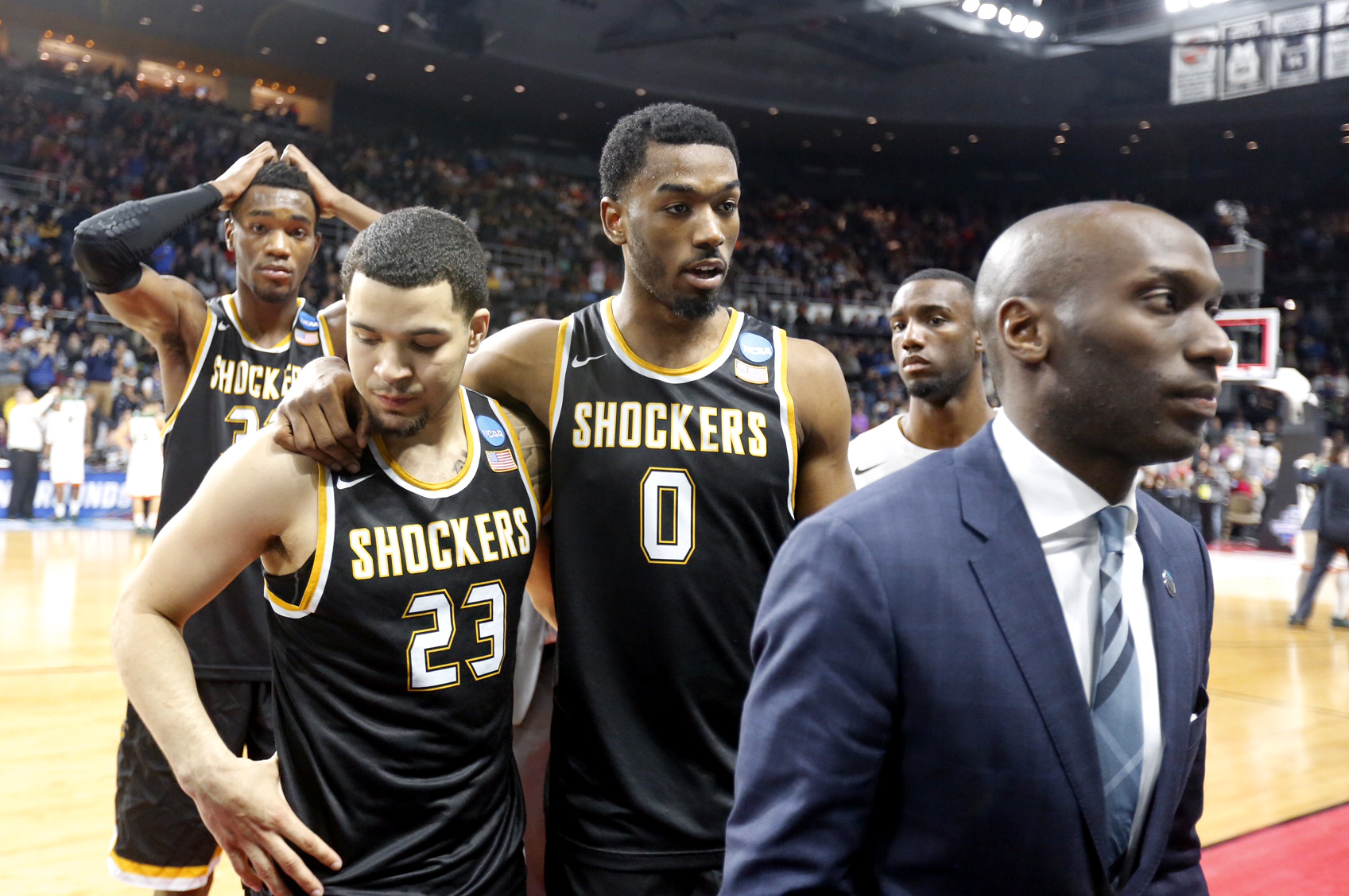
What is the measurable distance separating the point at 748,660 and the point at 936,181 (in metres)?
26.5

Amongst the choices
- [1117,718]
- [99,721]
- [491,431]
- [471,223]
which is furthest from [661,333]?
[471,223]

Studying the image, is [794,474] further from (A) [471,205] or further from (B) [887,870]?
(A) [471,205]

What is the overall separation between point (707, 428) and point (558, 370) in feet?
1.13

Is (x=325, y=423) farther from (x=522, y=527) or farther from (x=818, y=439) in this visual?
(x=818, y=439)

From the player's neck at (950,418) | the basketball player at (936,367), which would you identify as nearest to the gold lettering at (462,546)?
the basketball player at (936,367)

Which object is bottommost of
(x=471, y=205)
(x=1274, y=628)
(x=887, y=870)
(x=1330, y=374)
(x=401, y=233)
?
(x=1274, y=628)

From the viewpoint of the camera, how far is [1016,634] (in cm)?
115

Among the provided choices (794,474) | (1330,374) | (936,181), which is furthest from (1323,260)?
(794,474)

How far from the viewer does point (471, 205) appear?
21.8 m

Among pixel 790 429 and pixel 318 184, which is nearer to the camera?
pixel 790 429

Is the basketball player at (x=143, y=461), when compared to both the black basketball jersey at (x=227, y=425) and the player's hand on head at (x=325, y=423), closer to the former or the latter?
the black basketball jersey at (x=227, y=425)

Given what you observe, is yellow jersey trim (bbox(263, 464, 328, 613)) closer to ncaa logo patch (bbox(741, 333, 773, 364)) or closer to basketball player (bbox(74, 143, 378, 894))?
ncaa logo patch (bbox(741, 333, 773, 364))

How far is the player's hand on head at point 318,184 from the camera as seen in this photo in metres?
3.11

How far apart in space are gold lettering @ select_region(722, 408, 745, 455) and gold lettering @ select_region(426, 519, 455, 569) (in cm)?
62
